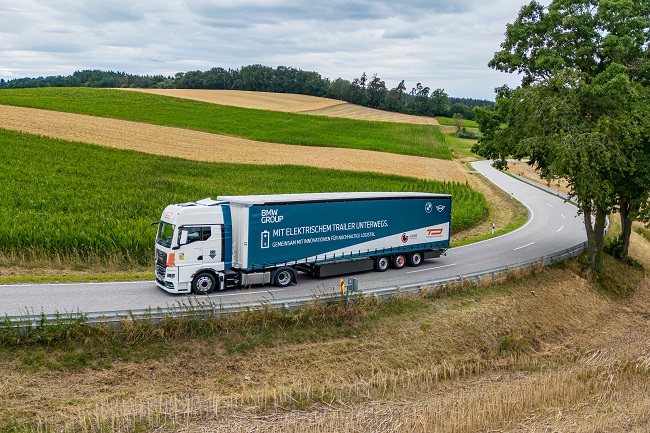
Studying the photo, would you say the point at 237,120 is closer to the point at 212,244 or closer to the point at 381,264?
the point at 381,264

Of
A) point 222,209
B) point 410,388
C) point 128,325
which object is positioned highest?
point 222,209

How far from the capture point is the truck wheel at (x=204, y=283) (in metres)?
18.6


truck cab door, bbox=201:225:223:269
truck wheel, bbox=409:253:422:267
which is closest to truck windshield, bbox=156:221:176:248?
truck cab door, bbox=201:225:223:269

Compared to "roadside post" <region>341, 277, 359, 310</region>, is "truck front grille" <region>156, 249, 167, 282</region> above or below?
above

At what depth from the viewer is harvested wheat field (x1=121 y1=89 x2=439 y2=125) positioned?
320 feet

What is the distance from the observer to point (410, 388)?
1459 cm

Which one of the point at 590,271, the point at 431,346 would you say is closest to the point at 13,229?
the point at 431,346

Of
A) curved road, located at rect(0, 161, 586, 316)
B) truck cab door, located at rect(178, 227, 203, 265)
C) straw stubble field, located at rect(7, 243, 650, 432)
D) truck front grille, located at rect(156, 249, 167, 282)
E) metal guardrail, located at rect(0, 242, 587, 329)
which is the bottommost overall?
straw stubble field, located at rect(7, 243, 650, 432)

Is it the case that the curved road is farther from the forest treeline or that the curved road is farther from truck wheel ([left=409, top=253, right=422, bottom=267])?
the forest treeline

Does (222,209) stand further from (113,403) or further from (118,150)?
(118,150)

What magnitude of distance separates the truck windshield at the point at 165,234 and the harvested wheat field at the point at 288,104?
77.1m

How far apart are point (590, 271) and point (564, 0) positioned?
41.0ft

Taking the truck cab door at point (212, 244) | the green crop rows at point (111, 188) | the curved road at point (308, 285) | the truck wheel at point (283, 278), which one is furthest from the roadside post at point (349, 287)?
the green crop rows at point (111, 188)

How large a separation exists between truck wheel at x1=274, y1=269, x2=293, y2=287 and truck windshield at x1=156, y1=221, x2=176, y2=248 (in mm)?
3975
